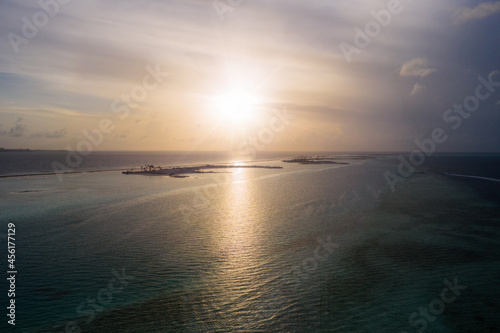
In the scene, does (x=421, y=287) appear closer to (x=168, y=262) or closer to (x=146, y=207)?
(x=168, y=262)

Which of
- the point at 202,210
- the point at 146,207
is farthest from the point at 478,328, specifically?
the point at 146,207

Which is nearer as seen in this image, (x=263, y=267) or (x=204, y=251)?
(x=263, y=267)

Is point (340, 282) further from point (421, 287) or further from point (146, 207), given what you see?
point (146, 207)

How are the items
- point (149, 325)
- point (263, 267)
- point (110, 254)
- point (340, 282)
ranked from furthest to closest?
point (110, 254), point (263, 267), point (340, 282), point (149, 325)

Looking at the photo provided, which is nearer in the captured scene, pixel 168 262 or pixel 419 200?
pixel 168 262

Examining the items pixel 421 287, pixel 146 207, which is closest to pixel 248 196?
pixel 146 207

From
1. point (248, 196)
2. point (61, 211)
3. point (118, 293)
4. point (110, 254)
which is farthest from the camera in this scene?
point (248, 196)

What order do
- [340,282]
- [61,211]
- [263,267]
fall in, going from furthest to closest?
[61,211]
[263,267]
[340,282]
